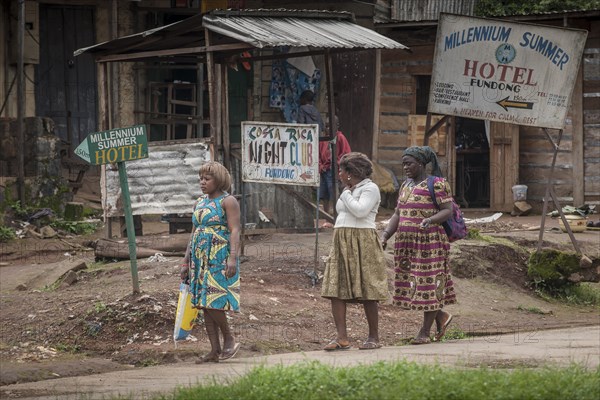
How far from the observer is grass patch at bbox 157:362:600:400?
647cm

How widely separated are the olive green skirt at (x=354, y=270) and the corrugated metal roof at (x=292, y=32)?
11.1ft

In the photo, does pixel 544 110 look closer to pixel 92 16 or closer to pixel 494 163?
pixel 494 163

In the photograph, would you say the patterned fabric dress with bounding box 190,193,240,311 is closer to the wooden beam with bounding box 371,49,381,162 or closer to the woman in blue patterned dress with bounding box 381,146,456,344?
the woman in blue patterned dress with bounding box 381,146,456,344

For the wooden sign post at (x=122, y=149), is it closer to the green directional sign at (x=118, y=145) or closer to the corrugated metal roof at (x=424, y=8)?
the green directional sign at (x=118, y=145)

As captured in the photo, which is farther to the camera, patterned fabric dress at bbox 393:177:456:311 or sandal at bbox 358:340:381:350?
patterned fabric dress at bbox 393:177:456:311

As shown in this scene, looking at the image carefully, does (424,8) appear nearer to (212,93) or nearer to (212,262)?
(212,93)

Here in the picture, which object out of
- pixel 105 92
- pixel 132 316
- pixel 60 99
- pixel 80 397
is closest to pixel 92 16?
pixel 60 99

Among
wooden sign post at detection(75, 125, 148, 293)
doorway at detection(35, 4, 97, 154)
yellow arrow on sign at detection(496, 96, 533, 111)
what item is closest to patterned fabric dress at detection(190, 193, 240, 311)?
wooden sign post at detection(75, 125, 148, 293)

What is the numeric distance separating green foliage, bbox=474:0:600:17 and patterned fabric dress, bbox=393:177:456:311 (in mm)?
15649

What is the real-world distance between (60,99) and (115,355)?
35.7 feet

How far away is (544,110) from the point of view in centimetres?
1416

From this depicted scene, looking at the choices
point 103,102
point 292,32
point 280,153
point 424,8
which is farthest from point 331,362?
point 424,8

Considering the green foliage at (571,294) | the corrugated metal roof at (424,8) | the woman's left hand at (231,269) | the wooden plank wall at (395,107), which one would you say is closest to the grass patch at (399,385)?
the woman's left hand at (231,269)

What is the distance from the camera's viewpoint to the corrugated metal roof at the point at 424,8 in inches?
934
